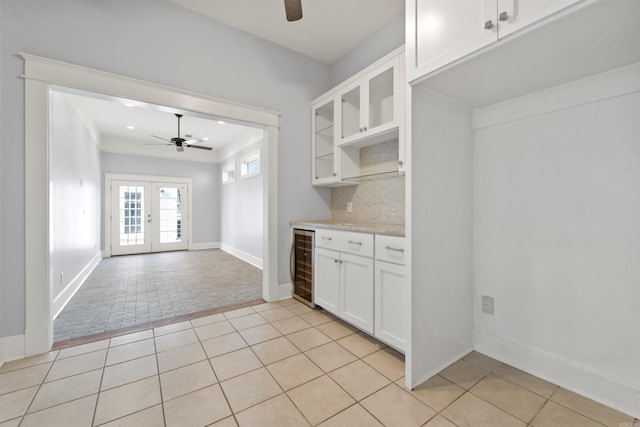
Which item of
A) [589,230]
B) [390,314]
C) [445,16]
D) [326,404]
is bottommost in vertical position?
[326,404]

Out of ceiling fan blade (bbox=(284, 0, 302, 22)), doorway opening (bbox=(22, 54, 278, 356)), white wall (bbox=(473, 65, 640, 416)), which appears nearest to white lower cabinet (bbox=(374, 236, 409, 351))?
white wall (bbox=(473, 65, 640, 416))

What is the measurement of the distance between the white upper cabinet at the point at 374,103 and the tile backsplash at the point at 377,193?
0.31 metres

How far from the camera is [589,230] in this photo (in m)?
1.50

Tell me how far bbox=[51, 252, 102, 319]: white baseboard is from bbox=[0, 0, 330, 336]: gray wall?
1030 millimetres

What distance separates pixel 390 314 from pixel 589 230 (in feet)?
4.22

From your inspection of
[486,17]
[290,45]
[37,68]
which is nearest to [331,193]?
[290,45]

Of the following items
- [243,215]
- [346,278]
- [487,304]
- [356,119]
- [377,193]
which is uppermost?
[356,119]

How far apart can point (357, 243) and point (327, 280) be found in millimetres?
610

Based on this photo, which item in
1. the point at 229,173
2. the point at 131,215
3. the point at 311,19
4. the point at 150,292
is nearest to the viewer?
the point at 311,19

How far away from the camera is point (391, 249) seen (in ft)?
6.22

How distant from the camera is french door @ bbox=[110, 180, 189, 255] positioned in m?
6.63

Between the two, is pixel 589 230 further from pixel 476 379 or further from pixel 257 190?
pixel 257 190

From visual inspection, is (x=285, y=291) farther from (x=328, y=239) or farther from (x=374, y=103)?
(x=374, y=103)

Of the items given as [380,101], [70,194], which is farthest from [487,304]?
[70,194]
